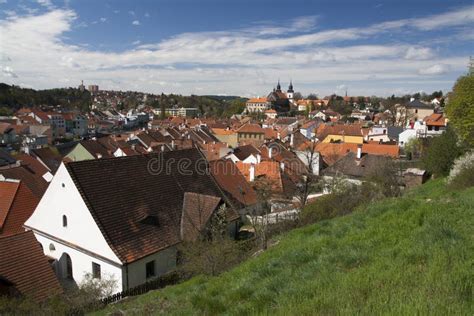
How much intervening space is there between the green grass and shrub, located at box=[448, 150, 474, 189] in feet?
32.1

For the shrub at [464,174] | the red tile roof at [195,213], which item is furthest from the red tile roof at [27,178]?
the shrub at [464,174]

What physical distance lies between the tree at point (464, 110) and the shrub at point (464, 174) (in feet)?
10.4

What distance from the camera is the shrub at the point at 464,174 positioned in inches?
742

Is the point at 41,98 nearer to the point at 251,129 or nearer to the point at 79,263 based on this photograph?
the point at 251,129

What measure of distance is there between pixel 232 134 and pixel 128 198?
5907 centimetres

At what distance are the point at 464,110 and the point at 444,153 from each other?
3.63 metres

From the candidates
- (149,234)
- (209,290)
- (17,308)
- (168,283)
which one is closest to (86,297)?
(17,308)

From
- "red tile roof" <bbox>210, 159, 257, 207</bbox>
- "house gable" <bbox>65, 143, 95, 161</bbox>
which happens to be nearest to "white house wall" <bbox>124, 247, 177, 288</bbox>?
"red tile roof" <bbox>210, 159, 257, 207</bbox>

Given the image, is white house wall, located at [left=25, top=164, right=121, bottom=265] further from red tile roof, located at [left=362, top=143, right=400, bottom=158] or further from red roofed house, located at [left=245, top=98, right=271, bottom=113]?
red roofed house, located at [left=245, top=98, right=271, bottom=113]

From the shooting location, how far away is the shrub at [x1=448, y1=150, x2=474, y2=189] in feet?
61.9

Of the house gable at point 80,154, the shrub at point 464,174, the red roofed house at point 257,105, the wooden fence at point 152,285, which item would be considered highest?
the red roofed house at point 257,105

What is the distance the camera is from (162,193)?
19.7 metres

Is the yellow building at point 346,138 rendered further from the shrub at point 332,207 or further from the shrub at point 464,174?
the shrub at point 332,207

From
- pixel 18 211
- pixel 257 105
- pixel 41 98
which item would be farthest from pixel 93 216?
pixel 41 98
